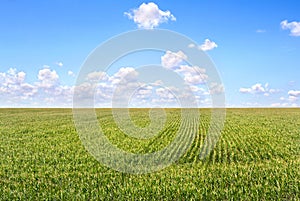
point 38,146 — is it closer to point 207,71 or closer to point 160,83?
point 160,83

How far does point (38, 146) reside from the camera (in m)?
19.0

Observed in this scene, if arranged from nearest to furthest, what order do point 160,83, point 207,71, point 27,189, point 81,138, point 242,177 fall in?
point 27,189
point 242,177
point 207,71
point 160,83
point 81,138

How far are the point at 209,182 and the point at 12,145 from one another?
13825 millimetres

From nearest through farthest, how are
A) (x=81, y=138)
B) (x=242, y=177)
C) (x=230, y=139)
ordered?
(x=242, y=177) < (x=230, y=139) < (x=81, y=138)

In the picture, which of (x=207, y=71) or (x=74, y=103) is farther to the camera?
(x=207, y=71)

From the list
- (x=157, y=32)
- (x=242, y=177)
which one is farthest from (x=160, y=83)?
(x=242, y=177)

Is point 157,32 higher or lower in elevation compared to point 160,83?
higher

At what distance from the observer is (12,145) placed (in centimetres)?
1983

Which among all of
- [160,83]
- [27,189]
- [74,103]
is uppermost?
[160,83]

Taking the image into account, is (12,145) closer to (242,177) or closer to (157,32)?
(157,32)

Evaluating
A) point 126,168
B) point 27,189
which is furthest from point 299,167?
point 27,189

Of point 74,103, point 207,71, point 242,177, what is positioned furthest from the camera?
point 207,71

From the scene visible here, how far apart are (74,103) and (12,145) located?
10.2 meters

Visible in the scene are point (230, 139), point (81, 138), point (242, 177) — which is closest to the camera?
point (242, 177)
